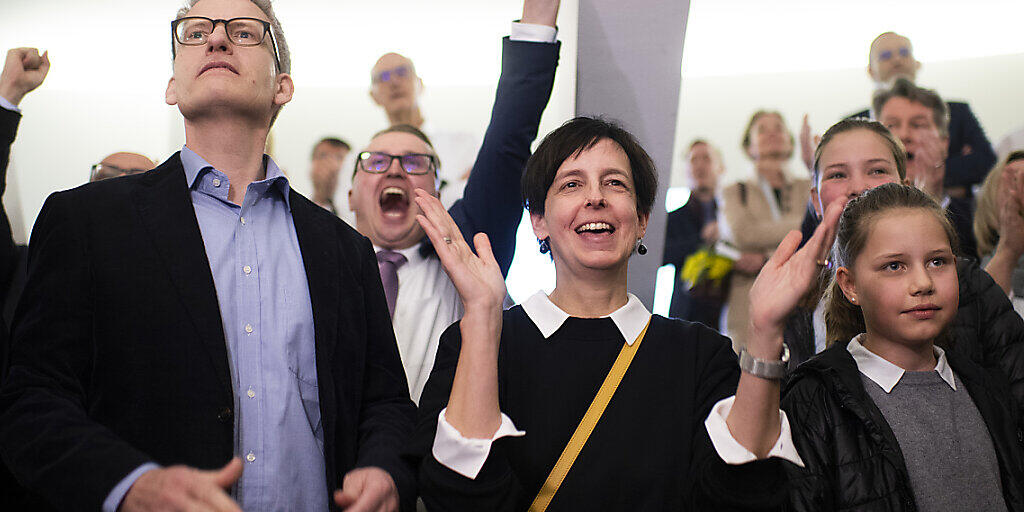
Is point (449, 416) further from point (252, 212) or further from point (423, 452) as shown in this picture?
point (252, 212)

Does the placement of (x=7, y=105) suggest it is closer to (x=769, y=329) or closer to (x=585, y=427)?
(x=585, y=427)

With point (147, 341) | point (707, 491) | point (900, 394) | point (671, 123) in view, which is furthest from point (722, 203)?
point (147, 341)

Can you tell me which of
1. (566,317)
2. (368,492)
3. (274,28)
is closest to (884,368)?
(566,317)

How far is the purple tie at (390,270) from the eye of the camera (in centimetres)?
266

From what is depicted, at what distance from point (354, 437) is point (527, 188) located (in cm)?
80

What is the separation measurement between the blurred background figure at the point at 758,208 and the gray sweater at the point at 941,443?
173 cm

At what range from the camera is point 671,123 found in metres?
3.26

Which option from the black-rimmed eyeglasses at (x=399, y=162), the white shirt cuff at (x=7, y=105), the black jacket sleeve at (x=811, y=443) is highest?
the white shirt cuff at (x=7, y=105)

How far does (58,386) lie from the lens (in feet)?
4.95

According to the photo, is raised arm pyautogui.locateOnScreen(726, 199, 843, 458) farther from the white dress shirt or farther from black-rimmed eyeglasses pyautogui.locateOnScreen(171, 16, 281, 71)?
black-rimmed eyeglasses pyautogui.locateOnScreen(171, 16, 281, 71)

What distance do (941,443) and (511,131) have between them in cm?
141

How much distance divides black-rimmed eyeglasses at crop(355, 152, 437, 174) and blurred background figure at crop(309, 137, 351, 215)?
147 cm

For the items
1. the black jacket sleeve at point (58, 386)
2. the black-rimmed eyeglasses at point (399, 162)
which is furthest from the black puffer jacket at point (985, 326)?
the black jacket sleeve at point (58, 386)

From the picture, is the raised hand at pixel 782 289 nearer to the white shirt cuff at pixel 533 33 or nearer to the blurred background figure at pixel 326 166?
the white shirt cuff at pixel 533 33
